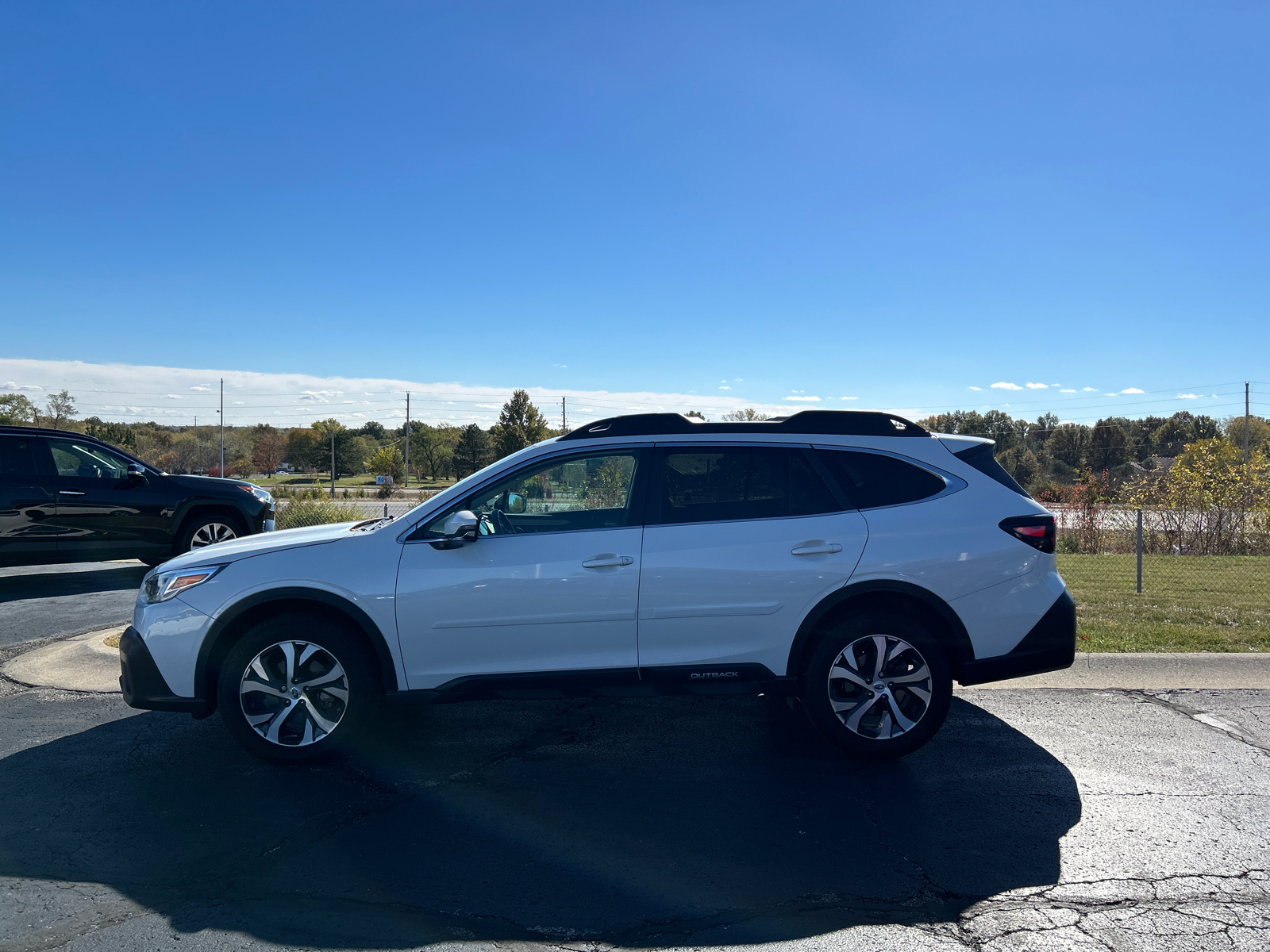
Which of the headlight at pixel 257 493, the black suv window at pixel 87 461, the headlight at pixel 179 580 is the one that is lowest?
the headlight at pixel 179 580

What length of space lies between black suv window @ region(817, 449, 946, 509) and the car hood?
2779 millimetres

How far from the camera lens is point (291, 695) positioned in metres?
4.57

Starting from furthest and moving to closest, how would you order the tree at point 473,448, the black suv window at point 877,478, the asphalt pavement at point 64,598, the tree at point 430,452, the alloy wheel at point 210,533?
the tree at point 430,452 < the tree at point 473,448 < the alloy wheel at point 210,533 < the asphalt pavement at point 64,598 < the black suv window at point 877,478

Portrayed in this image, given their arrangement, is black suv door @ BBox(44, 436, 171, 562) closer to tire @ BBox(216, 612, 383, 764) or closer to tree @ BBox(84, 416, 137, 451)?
tire @ BBox(216, 612, 383, 764)

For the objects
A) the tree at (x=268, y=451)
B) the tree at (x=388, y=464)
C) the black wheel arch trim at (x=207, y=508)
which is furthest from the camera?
the tree at (x=268, y=451)

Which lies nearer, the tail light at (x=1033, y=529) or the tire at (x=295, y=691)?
the tire at (x=295, y=691)

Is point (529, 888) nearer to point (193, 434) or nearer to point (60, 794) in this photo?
point (60, 794)

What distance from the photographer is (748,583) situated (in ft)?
15.0

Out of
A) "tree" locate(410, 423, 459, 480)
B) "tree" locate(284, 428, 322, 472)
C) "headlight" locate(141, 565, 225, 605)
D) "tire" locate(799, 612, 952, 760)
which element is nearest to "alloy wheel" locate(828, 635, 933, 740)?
"tire" locate(799, 612, 952, 760)

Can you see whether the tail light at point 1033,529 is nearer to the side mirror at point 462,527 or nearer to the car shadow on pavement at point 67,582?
the side mirror at point 462,527

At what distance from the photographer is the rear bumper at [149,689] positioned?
454cm

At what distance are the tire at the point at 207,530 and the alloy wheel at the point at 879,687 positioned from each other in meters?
8.93

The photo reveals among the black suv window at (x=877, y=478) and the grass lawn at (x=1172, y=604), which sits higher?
the black suv window at (x=877, y=478)

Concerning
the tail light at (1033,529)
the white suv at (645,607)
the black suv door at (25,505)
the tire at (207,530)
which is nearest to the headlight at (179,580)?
the white suv at (645,607)
